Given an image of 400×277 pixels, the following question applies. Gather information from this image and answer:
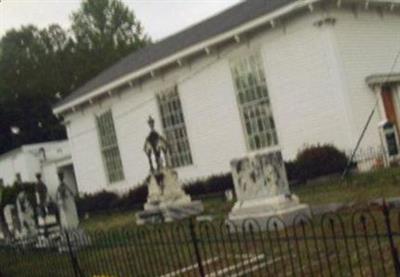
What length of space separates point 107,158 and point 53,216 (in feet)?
37.9

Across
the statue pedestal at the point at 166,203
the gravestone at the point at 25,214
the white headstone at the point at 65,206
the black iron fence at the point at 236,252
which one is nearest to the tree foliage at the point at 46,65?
the gravestone at the point at 25,214

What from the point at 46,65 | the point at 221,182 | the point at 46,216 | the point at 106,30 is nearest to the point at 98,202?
the point at 221,182

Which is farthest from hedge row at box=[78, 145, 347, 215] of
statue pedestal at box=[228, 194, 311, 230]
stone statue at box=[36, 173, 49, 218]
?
statue pedestal at box=[228, 194, 311, 230]

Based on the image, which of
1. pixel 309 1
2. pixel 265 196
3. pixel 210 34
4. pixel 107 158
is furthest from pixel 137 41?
pixel 265 196

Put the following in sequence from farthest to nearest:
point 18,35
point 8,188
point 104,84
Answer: point 18,35, point 104,84, point 8,188

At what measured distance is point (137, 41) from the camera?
63125mm

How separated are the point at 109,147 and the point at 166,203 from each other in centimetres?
1109

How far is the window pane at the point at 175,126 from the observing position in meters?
24.5

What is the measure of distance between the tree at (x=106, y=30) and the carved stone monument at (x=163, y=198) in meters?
40.2

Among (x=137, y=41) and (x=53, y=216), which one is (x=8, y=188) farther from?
(x=137, y=41)

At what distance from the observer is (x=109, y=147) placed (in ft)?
92.9

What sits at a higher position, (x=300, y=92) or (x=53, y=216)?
(x=300, y=92)

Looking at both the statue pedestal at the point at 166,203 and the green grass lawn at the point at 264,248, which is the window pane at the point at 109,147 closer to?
the green grass lawn at the point at 264,248

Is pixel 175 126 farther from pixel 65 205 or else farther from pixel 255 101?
pixel 65 205
